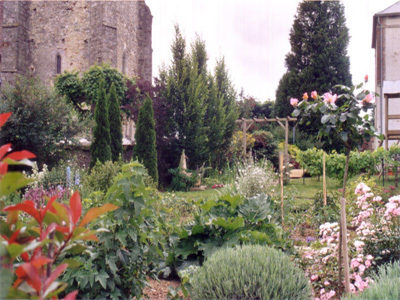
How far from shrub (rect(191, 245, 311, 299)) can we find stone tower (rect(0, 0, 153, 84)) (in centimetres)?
1542

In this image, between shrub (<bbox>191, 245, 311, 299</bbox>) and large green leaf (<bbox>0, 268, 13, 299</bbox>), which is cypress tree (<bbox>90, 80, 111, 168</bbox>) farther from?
large green leaf (<bbox>0, 268, 13, 299</bbox>)

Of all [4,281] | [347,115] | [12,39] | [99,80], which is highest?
[12,39]

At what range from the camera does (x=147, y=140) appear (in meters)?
11.7

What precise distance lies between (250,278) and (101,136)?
8.83m

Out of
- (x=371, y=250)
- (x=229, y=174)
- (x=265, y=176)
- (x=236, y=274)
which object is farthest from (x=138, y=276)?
(x=229, y=174)

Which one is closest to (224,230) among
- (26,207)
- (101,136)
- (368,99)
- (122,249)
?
(122,249)

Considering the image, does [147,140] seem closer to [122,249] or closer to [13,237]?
[122,249]

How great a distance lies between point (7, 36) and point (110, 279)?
17.7m

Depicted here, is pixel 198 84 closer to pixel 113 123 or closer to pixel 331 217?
pixel 113 123

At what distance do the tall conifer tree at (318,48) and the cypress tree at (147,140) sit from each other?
977cm

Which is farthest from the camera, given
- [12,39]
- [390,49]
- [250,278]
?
[12,39]

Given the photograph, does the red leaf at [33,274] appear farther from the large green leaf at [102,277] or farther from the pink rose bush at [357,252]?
the pink rose bush at [357,252]

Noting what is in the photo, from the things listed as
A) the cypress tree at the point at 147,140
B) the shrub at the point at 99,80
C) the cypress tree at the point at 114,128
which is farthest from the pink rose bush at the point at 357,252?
the shrub at the point at 99,80

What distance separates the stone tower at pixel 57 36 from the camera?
55.3 ft
